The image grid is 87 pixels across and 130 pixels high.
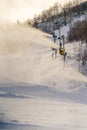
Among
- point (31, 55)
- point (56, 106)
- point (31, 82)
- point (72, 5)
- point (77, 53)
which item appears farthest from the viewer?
point (72, 5)

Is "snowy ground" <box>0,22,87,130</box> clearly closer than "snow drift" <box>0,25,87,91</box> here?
Yes

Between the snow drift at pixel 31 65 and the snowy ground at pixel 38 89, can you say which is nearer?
the snowy ground at pixel 38 89

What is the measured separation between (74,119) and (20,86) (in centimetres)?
730

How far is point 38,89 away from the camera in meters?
19.2

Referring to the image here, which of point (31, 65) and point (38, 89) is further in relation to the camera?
point (31, 65)

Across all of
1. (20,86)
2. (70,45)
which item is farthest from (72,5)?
(20,86)

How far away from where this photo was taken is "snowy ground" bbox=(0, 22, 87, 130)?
1151 centimetres

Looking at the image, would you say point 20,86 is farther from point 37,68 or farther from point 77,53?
point 77,53

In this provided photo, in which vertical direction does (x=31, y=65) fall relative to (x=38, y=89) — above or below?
below

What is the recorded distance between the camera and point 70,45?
127 feet

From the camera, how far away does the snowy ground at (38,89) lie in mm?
11508

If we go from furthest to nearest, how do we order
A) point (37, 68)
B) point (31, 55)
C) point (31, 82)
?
point (31, 55), point (37, 68), point (31, 82)

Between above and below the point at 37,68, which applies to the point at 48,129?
above

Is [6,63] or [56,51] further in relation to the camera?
[56,51]
